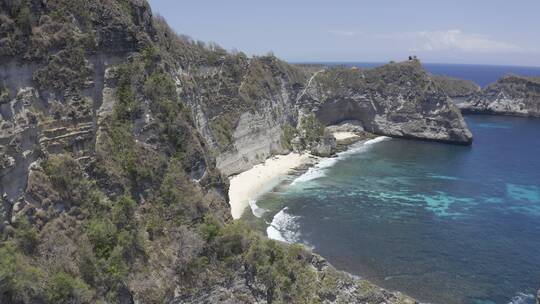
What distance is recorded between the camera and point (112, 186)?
33562 mm

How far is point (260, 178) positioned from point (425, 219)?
24928 millimetres

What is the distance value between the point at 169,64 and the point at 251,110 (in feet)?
104

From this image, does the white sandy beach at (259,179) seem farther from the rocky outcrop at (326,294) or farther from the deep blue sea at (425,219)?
the rocky outcrop at (326,294)

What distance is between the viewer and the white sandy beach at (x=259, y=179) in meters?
58.0

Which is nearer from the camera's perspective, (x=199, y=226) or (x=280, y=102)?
(x=199, y=226)

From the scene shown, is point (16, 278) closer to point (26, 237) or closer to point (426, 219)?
point (26, 237)

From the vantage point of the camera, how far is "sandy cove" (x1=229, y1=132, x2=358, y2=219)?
58.0 m

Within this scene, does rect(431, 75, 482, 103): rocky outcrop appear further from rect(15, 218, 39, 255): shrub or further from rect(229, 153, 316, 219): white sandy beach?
rect(15, 218, 39, 255): shrub

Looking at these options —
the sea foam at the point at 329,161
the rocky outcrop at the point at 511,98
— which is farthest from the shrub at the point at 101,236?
the rocky outcrop at the point at 511,98

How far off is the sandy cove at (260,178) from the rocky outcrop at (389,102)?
2268cm

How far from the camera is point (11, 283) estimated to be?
949 inches

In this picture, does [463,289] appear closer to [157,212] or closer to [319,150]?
[157,212]

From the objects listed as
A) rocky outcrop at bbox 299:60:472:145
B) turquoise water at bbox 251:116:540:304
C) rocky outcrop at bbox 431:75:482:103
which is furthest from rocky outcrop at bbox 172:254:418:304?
rocky outcrop at bbox 431:75:482:103

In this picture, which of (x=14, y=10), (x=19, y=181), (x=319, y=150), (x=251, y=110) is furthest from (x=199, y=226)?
(x=319, y=150)
